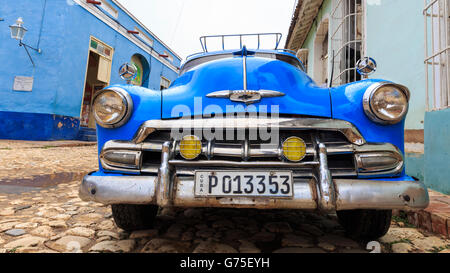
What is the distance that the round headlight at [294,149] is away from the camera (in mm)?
1273

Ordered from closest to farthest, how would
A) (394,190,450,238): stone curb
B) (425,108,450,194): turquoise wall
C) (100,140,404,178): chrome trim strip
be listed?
(100,140,404,178): chrome trim strip < (394,190,450,238): stone curb < (425,108,450,194): turquoise wall

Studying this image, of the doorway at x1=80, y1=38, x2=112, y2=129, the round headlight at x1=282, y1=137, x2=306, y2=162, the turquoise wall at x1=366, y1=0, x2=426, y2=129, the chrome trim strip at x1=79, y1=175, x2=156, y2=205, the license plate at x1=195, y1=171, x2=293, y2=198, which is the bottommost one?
the chrome trim strip at x1=79, y1=175, x2=156, y2=205

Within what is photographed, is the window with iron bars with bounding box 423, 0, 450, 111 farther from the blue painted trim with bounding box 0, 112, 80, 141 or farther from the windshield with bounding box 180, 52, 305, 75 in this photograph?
the blue painted trim with bounding box 0, 112, 80, 141

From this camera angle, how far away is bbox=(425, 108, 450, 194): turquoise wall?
229 centimetres

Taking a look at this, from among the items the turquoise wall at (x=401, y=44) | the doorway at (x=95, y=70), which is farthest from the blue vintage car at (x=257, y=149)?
the doorway at (x=95, y=70)

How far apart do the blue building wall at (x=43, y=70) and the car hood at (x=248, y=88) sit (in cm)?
826

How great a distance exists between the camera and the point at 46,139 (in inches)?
308

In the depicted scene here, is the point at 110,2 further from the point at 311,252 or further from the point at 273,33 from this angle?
the point at 311,252

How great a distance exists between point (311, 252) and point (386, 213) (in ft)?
1.71

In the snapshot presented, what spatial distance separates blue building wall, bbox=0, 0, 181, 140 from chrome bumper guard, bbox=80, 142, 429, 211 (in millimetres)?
8331

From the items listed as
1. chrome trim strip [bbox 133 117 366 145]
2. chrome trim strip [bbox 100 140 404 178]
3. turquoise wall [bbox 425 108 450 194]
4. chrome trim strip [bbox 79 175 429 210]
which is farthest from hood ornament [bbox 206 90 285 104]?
turquoise wall [bbox 425 108 450 194]

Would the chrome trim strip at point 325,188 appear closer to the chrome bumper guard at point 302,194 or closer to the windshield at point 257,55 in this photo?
the chrome bumper guard at point 302,194

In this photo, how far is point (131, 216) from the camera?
5.07 ft
